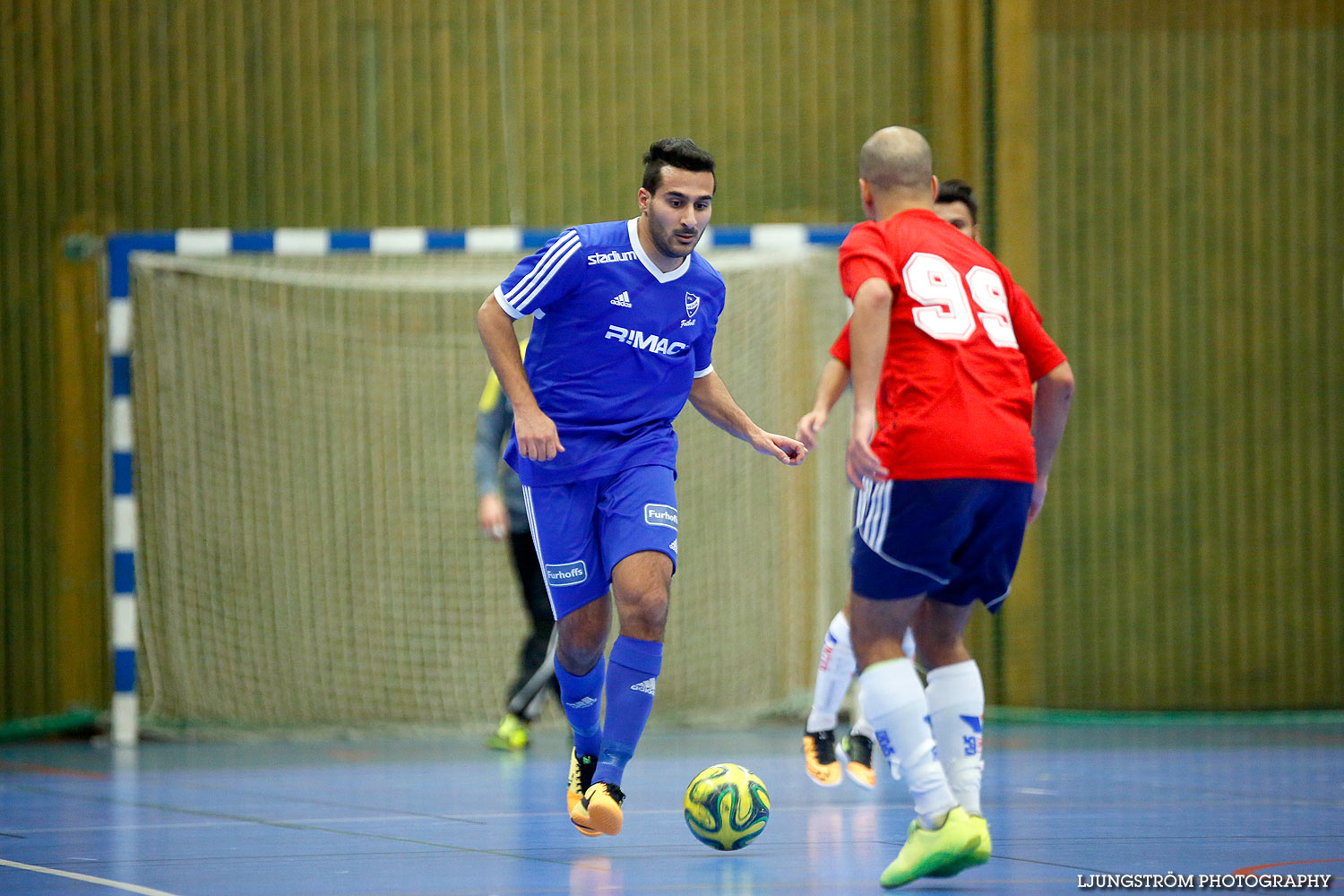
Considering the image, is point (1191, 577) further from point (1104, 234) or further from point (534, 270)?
point (534, 270)

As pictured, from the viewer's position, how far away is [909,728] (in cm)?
337

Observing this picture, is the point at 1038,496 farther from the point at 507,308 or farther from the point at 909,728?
the point at 507,308

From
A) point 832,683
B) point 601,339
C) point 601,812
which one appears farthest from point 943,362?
point 832,683

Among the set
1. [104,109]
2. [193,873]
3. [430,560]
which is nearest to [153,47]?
[104,109]

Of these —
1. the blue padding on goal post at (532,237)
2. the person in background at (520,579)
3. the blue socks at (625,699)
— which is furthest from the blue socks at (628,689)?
the blue padding on goal post at (532,237)

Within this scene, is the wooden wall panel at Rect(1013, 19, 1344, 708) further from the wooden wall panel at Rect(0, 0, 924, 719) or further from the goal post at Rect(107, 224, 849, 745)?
the goal post at Rect(107, 224, 849, 745)

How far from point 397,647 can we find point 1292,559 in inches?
208

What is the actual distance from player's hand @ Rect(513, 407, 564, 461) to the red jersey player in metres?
0.91

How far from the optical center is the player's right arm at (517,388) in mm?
4047

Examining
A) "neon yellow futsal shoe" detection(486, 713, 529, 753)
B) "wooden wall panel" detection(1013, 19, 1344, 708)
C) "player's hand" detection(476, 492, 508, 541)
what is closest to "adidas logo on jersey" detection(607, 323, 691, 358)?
"player's hand" detection(476, 492, 508, 541)

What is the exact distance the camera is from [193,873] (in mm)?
3586

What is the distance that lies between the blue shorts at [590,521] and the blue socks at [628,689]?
239 millimetres

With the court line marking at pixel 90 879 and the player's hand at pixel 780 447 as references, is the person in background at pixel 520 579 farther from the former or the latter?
the court line marking at pixel 90 879

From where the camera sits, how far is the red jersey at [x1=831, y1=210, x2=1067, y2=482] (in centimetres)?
339
